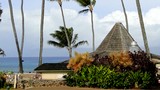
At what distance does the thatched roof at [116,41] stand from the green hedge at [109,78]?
7092 millimetres

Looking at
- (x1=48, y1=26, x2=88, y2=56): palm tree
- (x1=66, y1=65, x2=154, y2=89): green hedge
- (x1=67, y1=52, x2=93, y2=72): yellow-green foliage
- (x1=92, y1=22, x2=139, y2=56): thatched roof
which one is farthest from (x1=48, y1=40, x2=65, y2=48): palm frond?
(x1=66, y1=65, x2=154, y2=89): green hedge

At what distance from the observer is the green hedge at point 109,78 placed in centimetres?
3106

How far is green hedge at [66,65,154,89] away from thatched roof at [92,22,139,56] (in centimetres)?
709

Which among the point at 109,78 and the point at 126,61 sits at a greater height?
the point at 126,61

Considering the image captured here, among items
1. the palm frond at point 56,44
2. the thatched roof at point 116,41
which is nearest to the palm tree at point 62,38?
the palm frond at point 56,44

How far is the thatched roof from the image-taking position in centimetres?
3911

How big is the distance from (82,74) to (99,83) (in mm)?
1399

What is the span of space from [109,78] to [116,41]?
9093 mm

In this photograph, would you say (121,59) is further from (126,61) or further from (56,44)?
(56,44)

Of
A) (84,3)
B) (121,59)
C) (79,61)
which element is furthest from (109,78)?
(84,3)

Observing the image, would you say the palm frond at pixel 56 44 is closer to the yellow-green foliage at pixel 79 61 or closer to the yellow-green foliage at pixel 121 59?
the yellow-green foliage at pixel 79 61

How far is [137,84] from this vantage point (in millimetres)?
31328

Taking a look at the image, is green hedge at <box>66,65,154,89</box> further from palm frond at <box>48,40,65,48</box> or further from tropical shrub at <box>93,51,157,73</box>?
palm frond at <box>48,40,65,48</box>

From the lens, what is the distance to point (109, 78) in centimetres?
3111
